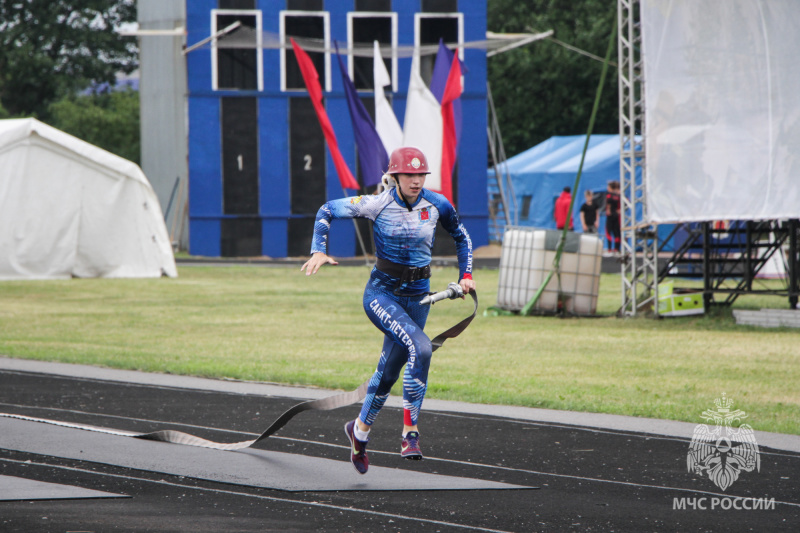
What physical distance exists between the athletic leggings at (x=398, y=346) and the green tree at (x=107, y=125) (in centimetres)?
4931

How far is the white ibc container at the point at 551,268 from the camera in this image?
749 inches

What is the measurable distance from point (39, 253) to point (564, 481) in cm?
2268

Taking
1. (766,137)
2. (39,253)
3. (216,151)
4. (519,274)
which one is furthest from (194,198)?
(766,137)

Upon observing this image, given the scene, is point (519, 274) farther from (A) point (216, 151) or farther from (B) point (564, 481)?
(A) point (216, 151)

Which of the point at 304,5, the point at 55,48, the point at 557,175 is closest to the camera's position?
the point at 304,5

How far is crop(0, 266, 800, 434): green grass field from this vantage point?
11578 mm

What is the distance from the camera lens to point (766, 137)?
16859 mm

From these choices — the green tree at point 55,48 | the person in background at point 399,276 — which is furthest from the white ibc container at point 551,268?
the green tree at point 55,48

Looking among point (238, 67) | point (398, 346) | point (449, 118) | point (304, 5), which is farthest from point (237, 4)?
point (398, 346)

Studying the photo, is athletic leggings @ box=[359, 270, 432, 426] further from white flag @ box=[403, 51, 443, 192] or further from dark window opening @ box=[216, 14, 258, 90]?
dark window opening @ box=[216, 14, 258, 90]

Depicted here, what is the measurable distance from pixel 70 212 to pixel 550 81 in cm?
3748

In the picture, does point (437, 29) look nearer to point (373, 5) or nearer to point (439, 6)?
point (439, 6)

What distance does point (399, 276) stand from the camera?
7762 mm

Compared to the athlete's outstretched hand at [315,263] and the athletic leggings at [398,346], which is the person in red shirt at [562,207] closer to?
the athletic leggings at [398,346]
